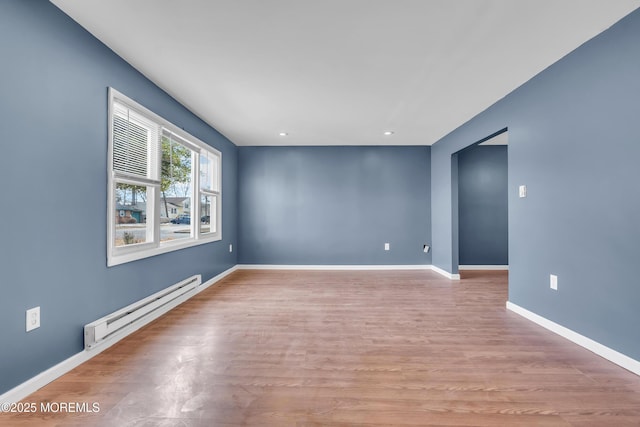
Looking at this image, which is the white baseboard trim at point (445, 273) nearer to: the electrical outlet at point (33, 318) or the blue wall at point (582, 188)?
the blue wall at point (582, 188)

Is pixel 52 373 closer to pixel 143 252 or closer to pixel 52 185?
pixel 143 252

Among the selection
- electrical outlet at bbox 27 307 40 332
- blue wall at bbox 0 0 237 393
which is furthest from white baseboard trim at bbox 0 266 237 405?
electrical outlet at bbox 27 307 40 332

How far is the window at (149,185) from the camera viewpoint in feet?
7.72

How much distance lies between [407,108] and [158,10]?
2.76m

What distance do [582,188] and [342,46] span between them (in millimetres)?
2287

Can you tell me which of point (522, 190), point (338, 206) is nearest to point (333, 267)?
point (338, 206)

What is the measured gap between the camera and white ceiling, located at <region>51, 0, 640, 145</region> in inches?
69.3

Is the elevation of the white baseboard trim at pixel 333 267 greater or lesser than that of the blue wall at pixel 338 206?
lesser

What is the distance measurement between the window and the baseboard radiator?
1.46ft

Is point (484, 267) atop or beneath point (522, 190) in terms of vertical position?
beneath

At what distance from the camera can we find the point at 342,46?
2152mm

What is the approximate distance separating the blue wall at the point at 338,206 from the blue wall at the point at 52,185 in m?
2.97

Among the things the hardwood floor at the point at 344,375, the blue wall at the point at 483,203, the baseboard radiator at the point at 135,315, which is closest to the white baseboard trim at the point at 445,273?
the blue wall at the point at 483,203

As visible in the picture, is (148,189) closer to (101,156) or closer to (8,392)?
(101,156)
